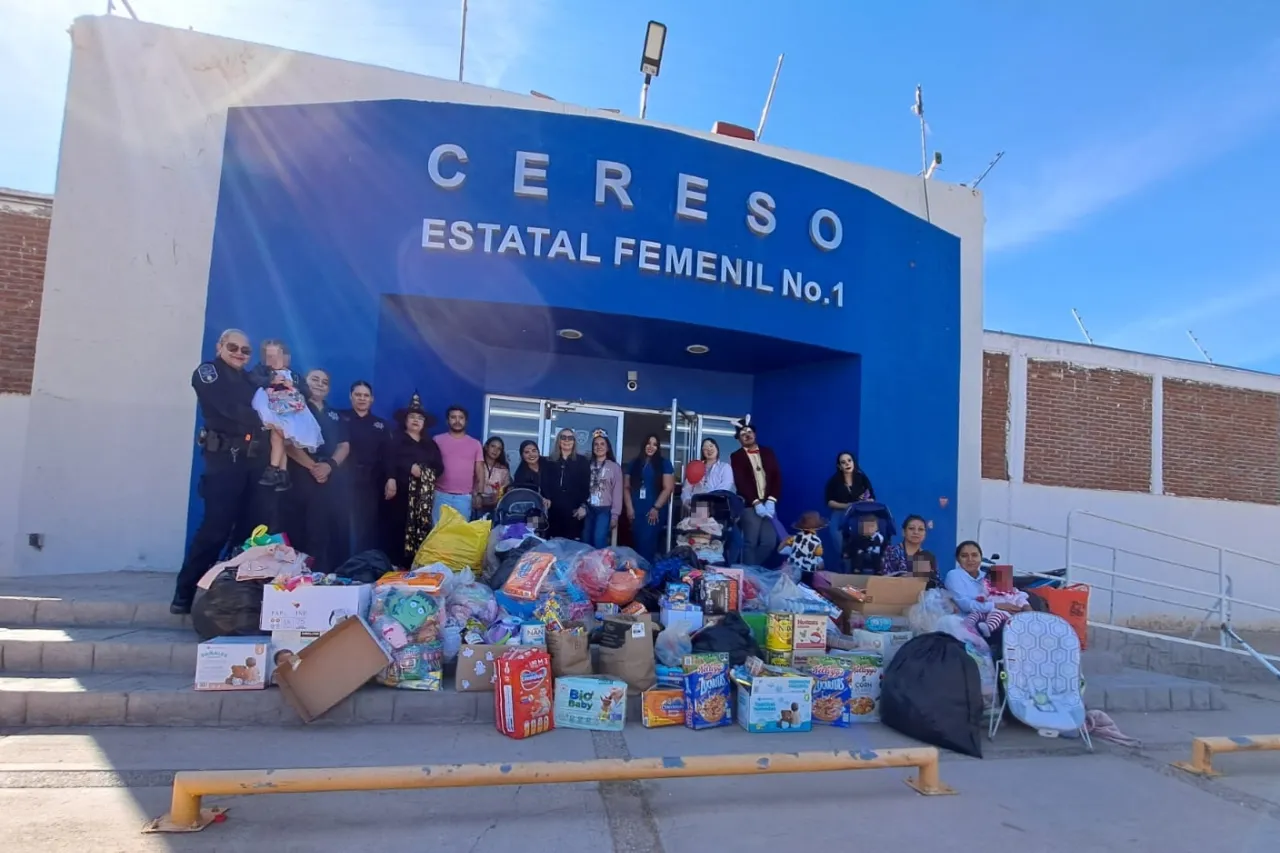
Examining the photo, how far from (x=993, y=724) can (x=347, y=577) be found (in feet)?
15.5

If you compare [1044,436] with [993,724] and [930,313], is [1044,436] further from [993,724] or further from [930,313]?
[993,724]

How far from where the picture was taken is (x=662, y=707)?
15.9 feet

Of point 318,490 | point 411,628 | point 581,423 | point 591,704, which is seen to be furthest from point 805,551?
point 318,490

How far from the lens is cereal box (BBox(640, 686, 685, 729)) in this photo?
482 cm

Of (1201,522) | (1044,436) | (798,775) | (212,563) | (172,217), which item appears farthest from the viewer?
(1201,522)

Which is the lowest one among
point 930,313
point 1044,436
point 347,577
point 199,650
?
point 199,650

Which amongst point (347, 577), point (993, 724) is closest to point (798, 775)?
point (993, 724)

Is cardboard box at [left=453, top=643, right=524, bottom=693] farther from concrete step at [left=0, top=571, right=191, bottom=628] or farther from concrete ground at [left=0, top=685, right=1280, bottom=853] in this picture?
concrete step at [left=0, top=571, right=191, bottom=628]

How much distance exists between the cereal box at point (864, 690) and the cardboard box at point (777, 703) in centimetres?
45

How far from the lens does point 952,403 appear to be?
975 centimetres

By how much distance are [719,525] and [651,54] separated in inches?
272

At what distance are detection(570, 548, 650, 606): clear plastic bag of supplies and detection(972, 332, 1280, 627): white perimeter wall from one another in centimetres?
690

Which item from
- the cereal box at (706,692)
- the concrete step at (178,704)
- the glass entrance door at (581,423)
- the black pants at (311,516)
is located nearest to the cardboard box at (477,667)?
the concrete step at (178,704)

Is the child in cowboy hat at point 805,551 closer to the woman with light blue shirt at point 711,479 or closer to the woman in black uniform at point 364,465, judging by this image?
the woman with light blue shirt at point 711,479
